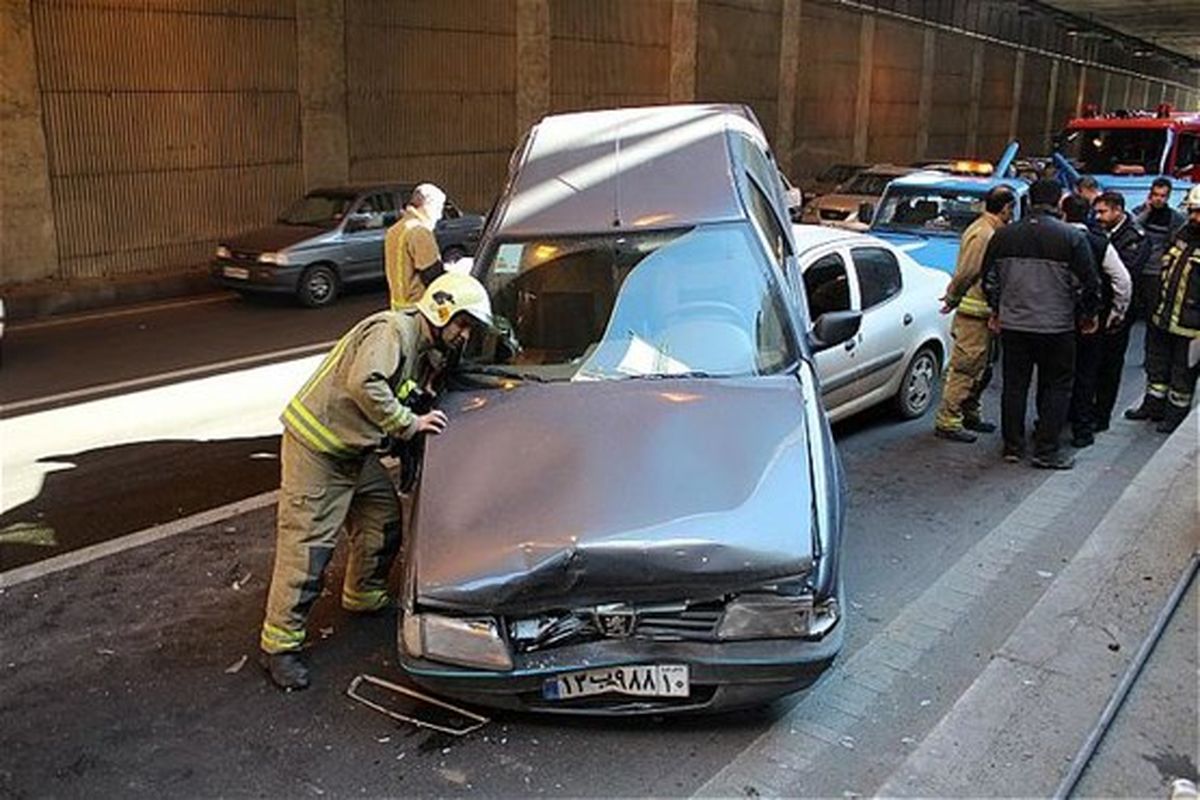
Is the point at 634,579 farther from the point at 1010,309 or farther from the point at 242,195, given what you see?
the point at 242,195

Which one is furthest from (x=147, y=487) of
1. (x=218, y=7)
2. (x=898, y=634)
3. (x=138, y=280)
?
(x=218, y=7)

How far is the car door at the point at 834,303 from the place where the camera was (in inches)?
282

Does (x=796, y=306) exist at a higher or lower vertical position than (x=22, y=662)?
higher

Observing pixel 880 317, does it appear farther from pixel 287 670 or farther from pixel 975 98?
pixel 975 98

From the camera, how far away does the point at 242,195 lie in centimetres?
1659

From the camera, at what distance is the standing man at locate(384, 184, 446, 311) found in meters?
7.16

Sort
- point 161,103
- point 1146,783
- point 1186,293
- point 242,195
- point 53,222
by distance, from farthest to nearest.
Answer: point 242,195, point 161,103, point 53,222, point 1186,293, point 1146,783

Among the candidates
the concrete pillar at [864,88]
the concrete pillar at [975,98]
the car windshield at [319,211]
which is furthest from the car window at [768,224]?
the concrete pillar at [975,98]

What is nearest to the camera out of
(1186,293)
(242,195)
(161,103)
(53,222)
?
(1186,293)

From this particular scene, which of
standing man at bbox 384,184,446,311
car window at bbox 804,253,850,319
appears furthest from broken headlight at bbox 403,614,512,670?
car window at bbox 804,253,850,319

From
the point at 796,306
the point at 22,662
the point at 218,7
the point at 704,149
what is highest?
the point at 218,7

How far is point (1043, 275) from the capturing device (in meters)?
6.91

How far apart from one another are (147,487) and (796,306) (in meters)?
4.26

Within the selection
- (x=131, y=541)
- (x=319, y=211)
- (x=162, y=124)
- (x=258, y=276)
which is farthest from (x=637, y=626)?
(x=162, y=124)
